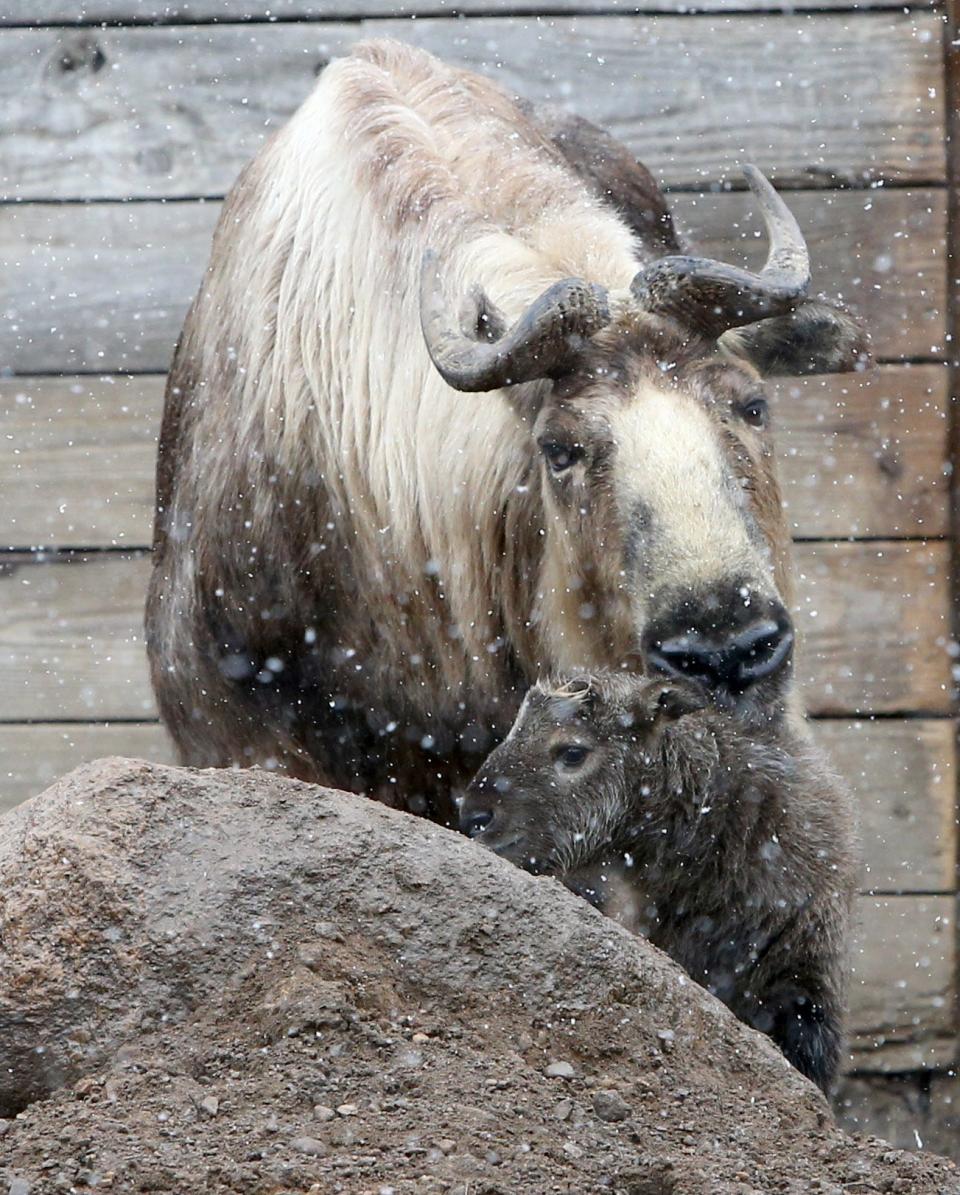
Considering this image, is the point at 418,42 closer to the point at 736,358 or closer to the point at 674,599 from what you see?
the point at 736,358

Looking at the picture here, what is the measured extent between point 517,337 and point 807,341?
2.46 feet

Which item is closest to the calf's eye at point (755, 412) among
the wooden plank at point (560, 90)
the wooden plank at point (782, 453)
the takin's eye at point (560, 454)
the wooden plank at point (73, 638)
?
the takin's eye at point (560, 454)

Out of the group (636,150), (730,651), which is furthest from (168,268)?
(730,651)

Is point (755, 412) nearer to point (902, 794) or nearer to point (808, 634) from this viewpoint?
point (808, 634)

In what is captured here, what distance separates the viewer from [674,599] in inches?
107

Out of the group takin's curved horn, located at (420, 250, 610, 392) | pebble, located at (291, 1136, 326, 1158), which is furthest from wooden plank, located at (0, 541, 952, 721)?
pebble, located at (291, 1136, 326, 1158)

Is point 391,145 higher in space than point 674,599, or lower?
higher

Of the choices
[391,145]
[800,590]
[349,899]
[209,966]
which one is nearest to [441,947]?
[349,899]

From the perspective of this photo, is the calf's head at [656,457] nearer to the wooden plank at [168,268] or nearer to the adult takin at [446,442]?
the adult takin at [446,442]

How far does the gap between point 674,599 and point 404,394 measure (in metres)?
0.86

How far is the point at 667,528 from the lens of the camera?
277 cm

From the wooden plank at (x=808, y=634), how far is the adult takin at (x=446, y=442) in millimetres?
555

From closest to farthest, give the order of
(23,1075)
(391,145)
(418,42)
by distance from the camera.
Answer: (23,1075), (391,145), (418,42)

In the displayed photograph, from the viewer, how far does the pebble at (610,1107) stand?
182 centimetres
